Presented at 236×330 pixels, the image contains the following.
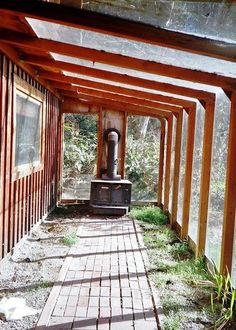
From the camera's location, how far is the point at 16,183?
5199 millimetres

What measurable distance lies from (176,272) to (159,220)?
3.16 meters

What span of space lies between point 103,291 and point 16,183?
2.09m

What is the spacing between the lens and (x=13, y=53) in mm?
4633

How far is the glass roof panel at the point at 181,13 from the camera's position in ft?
7.63

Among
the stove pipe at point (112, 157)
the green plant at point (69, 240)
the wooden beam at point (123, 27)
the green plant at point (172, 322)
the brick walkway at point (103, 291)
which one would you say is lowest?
the brick walkway at point (103, 291)

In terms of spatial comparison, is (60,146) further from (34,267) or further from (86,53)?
(86,53)

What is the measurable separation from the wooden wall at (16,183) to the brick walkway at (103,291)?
2.94 ft

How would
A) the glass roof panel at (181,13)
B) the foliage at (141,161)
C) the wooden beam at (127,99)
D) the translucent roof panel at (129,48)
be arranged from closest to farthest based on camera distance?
the glass roof panel at (181,13), the translucent roof panel at (129,48), the wooden beam at (127,99), the foliage at (141,161)

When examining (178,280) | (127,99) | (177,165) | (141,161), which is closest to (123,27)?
(178,280)

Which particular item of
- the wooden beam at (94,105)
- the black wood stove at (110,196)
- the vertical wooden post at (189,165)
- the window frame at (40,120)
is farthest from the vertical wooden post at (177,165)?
the window frame at (40,120)

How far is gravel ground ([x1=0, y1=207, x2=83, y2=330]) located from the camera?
3.67 meters

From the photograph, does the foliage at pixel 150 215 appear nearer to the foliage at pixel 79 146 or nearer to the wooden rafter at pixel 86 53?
the foliage at pixel 79 146

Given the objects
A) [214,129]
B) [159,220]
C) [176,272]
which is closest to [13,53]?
[214,129]

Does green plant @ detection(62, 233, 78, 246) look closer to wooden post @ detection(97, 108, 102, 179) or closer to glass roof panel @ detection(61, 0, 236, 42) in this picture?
wooden post @ detection(97, 108, 102, 179)
